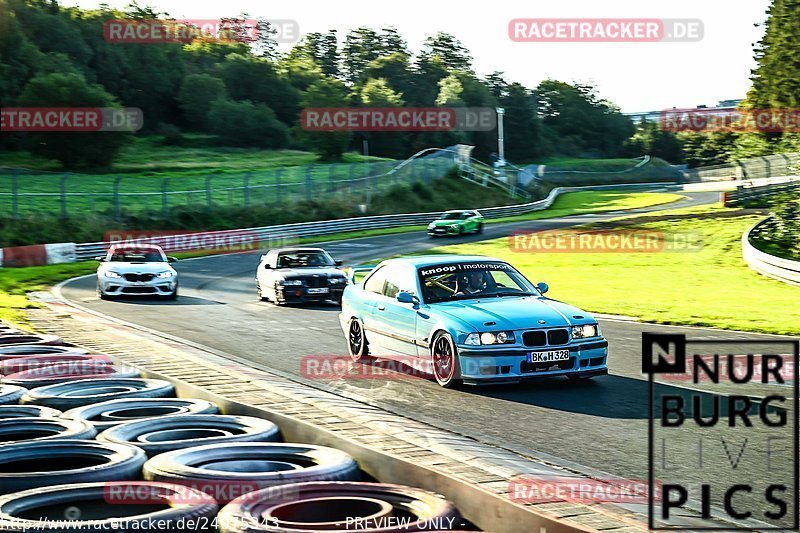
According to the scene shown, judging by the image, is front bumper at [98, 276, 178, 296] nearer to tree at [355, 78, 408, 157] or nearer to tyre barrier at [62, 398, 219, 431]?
Answer: tyre barrier at [62, 398, 219, 431]

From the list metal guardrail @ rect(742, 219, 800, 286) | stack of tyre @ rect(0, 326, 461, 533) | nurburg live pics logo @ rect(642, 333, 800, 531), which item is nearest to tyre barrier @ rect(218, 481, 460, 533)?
stack of tyre @ rect(0, 326, 461, 533)

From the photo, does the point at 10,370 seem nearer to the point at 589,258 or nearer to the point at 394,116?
the point at 589,258

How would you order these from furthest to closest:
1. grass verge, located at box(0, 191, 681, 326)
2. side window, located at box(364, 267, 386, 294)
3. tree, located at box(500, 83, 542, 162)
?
tree, located at box(500, 83, 542, 162), grass verge, located at box(0, 191, 681, 326), side window, located at box(364, 267, 386, 294)

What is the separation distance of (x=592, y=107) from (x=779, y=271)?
413 ft

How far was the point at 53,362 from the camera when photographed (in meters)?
9.46

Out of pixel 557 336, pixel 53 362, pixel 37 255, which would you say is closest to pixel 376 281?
pixel 557 336

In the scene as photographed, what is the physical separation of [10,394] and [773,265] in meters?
22.7

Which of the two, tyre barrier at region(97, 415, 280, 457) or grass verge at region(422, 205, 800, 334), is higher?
tyre barrier at region(97, 415, 280, 457)

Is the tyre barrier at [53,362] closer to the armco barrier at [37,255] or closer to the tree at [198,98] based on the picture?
the armco barrier at [37,255]

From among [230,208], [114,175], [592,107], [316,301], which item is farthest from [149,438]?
[592,107]

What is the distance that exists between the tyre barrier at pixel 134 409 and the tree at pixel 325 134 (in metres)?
80.1

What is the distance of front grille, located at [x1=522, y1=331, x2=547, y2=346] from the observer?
1076 centimetres

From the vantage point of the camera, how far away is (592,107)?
487ft

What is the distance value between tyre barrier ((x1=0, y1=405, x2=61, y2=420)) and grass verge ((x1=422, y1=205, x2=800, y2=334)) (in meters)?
12.0
